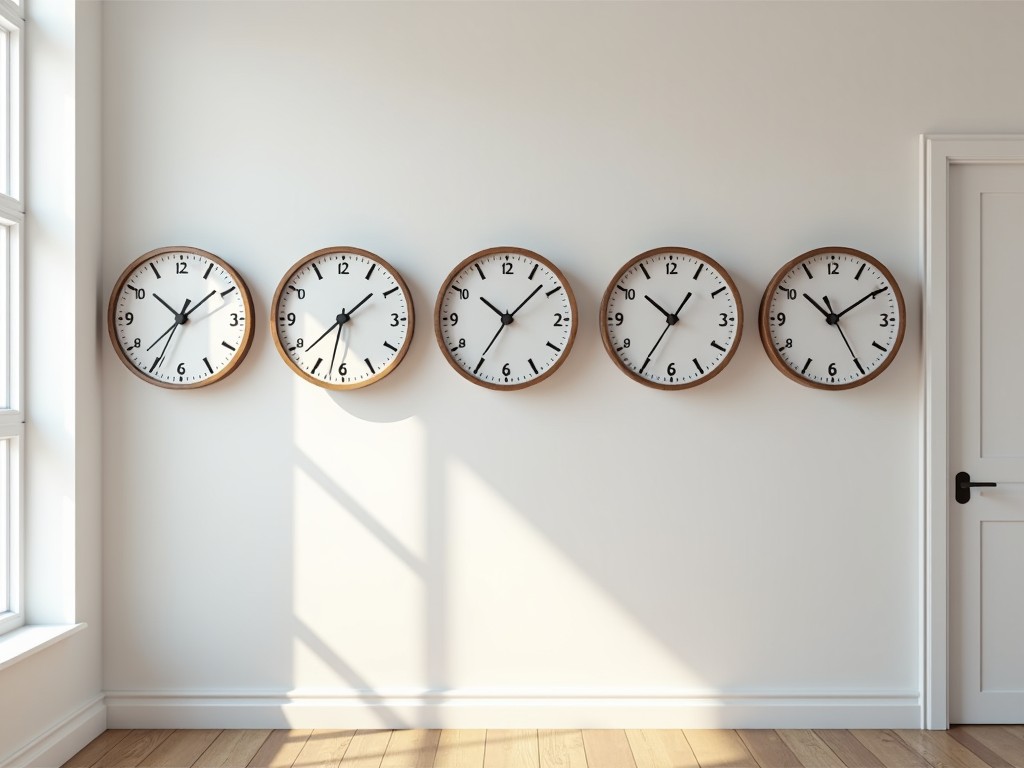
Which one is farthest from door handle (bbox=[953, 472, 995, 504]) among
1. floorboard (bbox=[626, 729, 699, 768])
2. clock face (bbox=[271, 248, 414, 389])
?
clock face (bbox=[271, 248, 414, 389])

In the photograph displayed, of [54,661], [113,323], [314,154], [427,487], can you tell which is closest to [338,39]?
[314,154]

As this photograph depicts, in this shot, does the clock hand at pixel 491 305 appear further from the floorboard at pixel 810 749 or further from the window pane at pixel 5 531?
the floorboard at pixel 810 749

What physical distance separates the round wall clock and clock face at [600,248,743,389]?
167 mm

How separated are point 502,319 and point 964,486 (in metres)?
1.74

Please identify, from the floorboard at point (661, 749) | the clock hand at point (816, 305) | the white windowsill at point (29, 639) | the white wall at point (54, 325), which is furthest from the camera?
the clock hand at point (816, 305)

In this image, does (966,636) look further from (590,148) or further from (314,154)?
(314,154)

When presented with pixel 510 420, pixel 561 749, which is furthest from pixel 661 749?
pixel 510 420

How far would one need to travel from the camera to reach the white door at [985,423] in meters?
2.88

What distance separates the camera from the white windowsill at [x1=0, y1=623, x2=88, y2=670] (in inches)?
92.8

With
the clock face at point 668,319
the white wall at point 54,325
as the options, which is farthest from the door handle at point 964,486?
the white wall at point 54,325

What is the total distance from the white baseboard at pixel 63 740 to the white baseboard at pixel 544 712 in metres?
0.07

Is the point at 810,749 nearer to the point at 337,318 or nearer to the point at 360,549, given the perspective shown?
the point at 360,549

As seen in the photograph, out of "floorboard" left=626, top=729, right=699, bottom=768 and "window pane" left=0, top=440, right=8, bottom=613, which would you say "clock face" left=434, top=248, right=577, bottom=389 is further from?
"window pane" left=0, top=440, right=8, bottom=613

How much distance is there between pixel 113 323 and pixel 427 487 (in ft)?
4.02
